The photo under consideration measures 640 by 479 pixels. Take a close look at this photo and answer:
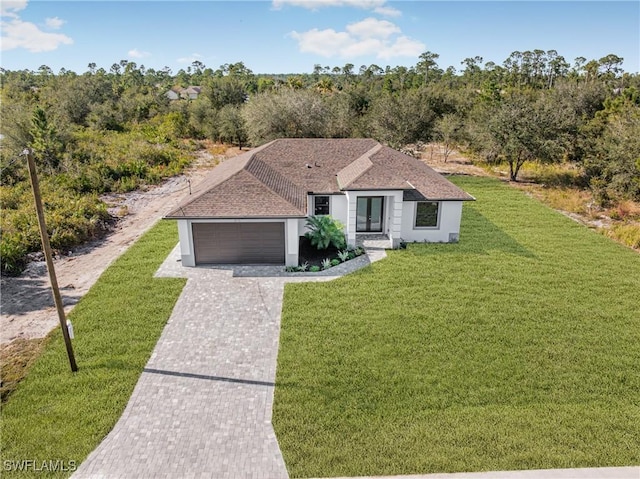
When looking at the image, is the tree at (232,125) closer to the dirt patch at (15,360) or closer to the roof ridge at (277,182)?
the roof ridge at (277,182)

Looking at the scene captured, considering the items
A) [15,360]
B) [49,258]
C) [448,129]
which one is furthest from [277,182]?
[448,129]

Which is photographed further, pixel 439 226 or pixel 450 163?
pixel 450 163

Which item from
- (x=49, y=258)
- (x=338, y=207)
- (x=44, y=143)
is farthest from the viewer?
(x=44, y=143)

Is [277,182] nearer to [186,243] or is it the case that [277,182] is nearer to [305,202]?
[305,202]

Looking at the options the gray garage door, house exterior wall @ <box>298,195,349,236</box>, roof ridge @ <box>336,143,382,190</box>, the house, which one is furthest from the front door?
the gray garage door

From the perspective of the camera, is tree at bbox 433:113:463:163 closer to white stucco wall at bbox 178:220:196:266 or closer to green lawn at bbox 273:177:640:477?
green lawn at bbox 273:177:640:477

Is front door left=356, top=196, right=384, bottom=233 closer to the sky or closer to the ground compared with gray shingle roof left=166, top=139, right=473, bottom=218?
closer to the ground
